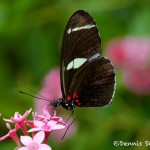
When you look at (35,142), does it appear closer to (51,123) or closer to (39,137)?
(39,137)

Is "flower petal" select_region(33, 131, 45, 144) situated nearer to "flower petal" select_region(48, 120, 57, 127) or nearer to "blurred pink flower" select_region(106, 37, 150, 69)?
"flower petal" select_region(48, 120, 57, 127)

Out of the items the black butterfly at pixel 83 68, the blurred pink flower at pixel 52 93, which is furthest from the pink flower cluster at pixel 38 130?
the blurred pink flower at pixel 52 93

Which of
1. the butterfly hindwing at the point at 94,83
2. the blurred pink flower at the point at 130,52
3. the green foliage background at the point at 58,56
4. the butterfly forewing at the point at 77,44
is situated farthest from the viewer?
the blurred pink flower at the point at 130,52

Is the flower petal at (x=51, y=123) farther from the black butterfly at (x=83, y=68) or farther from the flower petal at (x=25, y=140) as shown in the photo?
the black butterfly at (x=83, y=68)

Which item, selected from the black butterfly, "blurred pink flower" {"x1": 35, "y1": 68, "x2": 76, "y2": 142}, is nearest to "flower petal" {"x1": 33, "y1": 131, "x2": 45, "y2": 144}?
the black butterfly

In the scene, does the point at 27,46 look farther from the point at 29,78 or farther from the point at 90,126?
the point at 90,126

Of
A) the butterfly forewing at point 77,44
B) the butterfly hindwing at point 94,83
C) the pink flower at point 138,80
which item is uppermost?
the butterfly forewing at point 77,44

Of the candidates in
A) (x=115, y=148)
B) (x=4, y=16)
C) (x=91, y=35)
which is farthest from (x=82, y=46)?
(x=4, y=16)
